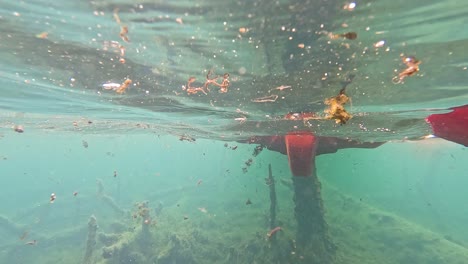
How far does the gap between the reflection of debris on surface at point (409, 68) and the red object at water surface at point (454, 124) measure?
366 centimetres

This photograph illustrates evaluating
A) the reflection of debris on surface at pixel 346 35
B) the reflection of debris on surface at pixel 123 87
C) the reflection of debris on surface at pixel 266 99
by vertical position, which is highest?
the reflection of debris on surface at pixel 346 35

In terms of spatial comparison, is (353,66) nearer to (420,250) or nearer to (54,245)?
(420,250)

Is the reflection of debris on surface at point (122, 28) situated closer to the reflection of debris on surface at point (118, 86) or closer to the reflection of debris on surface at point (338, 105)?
the reflection of debris on surface at point (118, 86)

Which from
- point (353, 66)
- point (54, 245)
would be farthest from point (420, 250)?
point (54, 245)

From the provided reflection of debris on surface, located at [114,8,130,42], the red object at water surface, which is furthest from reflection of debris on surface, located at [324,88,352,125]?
reflection of debris on surface, located at [114,8,130,42]

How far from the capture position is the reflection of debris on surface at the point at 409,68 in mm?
8797

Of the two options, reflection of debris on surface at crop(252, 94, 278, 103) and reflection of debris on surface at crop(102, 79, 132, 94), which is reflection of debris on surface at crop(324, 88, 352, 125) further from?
reflection of debris on surface at crop(102, 79, 132, 94)

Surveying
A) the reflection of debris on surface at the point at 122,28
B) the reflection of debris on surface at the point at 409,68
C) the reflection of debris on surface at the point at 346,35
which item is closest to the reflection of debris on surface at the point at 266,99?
the reflection of debris on surface at the point at 409,68

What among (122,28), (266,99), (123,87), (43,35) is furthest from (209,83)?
(43,35)

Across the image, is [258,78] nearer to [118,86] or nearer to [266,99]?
[266,99]

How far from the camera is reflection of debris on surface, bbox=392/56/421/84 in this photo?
8.80 metres

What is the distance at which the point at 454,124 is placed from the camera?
40.1ft

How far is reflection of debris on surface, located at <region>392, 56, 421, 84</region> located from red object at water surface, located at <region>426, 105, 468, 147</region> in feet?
12.0

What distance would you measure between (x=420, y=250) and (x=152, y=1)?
3122cm
